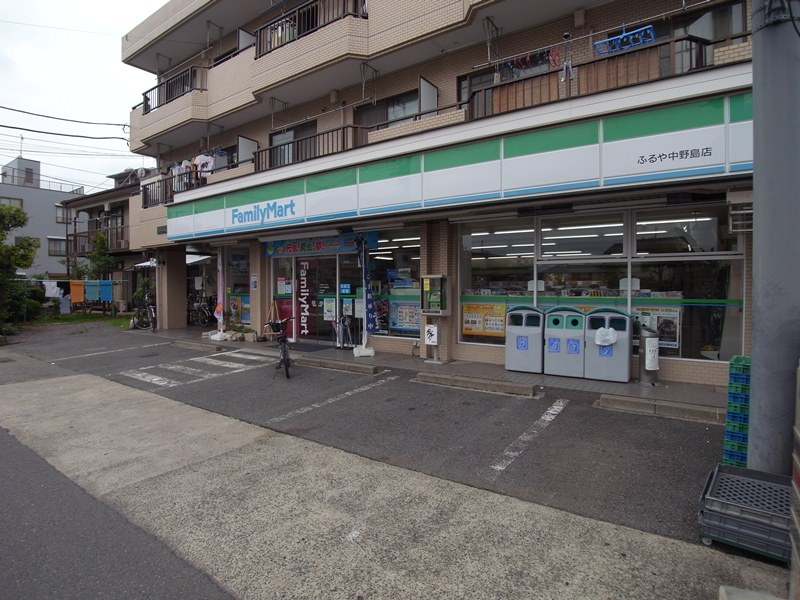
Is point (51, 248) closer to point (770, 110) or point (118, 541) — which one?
point (118, 541)

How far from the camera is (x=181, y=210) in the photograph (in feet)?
48.6

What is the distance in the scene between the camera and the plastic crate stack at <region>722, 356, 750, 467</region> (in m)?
3.95

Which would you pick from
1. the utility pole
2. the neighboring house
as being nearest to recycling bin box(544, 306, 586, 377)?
the utility pole

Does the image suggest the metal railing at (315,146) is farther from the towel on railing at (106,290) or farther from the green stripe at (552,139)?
the towel on railing at (106,290)

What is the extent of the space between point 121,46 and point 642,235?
21.6 meters

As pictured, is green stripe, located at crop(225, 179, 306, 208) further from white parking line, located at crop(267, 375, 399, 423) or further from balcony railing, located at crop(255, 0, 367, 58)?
white parking line, located at crop(267, 375, 399, 423)

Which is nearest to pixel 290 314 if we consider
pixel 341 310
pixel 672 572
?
pixel 341 310

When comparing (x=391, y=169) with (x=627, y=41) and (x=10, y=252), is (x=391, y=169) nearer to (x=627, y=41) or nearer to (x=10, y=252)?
(x=627, y=41)

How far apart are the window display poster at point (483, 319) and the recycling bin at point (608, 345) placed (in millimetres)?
2028

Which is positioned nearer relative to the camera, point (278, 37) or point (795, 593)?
point (795, 593)

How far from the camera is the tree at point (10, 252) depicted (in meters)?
17.2

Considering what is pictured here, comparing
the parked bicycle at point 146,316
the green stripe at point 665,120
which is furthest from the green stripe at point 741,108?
the parked bicycle at point 146,316

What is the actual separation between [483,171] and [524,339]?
3233mm

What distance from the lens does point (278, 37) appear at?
13.1m
